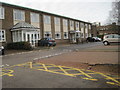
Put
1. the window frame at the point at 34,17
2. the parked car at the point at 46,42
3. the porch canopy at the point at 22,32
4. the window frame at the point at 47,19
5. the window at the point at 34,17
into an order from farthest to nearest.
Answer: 1. the window frame at the point at 47,19
2. the window at the point at 34,17
3. the window frame at the point at 34,17
4. the parked car at the point at 46,42
5. the porch canopy at the point at 22,32

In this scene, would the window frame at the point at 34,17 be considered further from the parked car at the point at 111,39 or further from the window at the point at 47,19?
the parked car at the point at 111,39

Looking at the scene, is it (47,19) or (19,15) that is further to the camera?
(47,19)

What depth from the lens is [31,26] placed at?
72.5 ft

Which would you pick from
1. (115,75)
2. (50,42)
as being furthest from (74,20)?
(115,75)

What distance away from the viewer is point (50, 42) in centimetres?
2331

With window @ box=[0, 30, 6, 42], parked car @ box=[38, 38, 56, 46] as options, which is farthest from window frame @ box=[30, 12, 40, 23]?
window @ box=[0, 30, 6, 42]

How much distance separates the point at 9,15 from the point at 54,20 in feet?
38.2

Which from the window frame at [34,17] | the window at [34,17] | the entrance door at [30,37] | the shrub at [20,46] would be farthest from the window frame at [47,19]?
the shrub at [20,46]

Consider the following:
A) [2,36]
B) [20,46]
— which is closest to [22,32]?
[20,46]

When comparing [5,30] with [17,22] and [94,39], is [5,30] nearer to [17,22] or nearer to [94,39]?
[17,22]


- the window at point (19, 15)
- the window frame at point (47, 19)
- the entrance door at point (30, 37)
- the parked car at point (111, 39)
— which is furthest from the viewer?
the window frame at point (47, 19)

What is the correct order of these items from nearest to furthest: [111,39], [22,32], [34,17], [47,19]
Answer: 1. [22,32]
2. [111,39]
3. [34,17]
4. [47,19]

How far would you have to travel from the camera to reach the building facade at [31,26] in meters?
20.9

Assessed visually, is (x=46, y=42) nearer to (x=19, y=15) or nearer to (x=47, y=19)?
(x=19, y=15)
